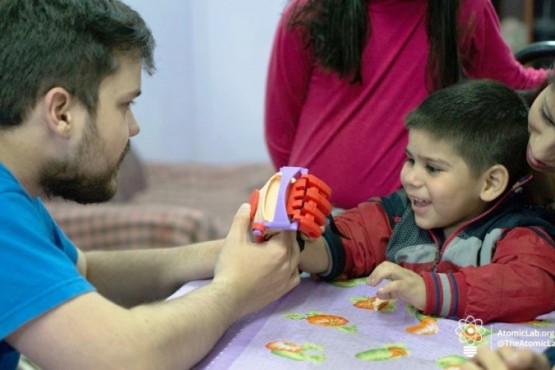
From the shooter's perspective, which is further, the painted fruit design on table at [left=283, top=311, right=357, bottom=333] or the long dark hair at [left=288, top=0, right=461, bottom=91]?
the long dark hair at [left=288, top=0, right=461, bottom=91]

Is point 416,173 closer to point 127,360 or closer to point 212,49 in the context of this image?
point 127,360

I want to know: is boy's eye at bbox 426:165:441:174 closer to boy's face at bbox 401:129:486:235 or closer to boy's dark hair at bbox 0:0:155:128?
boy's face at bbox 401:129:486:235

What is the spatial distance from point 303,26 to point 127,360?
2.68 feet

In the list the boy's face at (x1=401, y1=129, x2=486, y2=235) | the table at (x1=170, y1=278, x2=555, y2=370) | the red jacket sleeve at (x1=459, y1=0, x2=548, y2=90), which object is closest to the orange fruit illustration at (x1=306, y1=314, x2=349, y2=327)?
the table at (x1=170, y1=278, x2=555, y2=370)

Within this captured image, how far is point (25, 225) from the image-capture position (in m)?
0.85

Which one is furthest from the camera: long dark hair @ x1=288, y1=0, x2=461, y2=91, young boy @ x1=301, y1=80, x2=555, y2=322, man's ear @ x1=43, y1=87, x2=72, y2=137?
long dark hair @ x1=288, y1=0, x2=461, y2=91

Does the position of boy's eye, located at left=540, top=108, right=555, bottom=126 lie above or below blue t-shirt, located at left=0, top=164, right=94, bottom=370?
above

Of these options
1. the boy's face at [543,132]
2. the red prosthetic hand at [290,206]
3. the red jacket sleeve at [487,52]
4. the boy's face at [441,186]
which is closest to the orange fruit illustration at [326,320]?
the red prosthetic hand at [290,206]

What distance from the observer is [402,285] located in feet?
3.35

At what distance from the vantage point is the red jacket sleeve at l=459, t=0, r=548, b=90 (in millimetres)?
1408

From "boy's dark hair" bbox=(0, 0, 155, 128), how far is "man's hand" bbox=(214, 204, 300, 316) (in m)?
0.27

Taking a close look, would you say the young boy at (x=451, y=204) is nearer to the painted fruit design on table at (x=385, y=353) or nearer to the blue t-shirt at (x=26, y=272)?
the painted fruit design on table at (x=385, y=353)

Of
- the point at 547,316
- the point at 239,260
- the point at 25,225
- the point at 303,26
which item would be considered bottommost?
the point at 547,316

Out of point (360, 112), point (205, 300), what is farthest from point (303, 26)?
point (205, 300)
